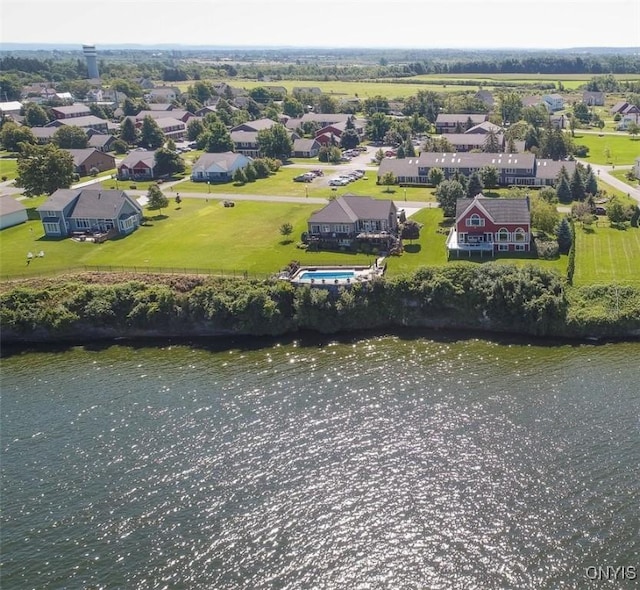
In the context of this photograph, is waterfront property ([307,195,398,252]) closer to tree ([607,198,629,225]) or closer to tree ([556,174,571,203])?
tree ([607,198,629,225])

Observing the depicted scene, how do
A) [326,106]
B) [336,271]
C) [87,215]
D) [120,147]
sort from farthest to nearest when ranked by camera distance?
1. [326,106]
2. [120,147]
3. [87,215]
4. [336,271]

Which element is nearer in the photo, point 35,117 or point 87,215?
point 87,215

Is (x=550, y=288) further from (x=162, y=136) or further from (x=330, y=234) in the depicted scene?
(x=162, y=136)

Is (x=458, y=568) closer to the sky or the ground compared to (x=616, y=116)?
closer to the ground

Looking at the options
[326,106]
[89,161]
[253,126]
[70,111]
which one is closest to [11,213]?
[89,161]

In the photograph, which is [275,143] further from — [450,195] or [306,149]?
[450,195]

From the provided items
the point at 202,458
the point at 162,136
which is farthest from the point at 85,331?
the point at 162,136

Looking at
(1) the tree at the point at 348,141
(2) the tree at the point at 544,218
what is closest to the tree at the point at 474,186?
(2) the tree at the point at 544,218
